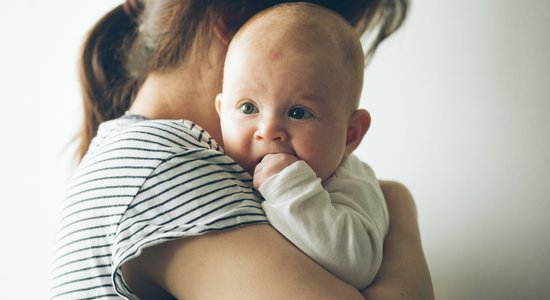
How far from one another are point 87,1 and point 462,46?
118 centimetres

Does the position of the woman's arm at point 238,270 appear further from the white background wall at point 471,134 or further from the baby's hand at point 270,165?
the white background wall at point 471,134

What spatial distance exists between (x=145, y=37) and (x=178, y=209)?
0.54 metres

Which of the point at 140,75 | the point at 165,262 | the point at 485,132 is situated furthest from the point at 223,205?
the point at 485,132

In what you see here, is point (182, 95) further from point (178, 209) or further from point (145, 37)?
point (178, 209)

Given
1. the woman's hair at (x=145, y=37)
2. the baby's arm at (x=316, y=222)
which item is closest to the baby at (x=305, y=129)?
the baby's arm at (x=316, y=222)

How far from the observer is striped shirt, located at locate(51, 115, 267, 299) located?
631mm

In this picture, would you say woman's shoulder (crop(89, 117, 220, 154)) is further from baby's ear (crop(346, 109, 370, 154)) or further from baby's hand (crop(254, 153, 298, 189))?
baby's ear (crop(346, 109, 370, 154))

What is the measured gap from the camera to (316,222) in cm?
67

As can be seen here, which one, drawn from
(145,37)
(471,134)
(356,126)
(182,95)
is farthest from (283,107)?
(471,134)

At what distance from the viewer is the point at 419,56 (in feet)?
4.15

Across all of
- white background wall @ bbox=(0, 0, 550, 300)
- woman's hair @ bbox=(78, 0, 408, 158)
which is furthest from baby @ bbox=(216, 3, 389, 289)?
white background wall @ bbox=(0, 0, 550, 300)

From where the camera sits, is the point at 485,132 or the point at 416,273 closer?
the point at 416,273

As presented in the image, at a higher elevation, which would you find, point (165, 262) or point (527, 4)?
point (527, 4)

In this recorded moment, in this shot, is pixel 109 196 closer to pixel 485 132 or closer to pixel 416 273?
pixel 416 273
